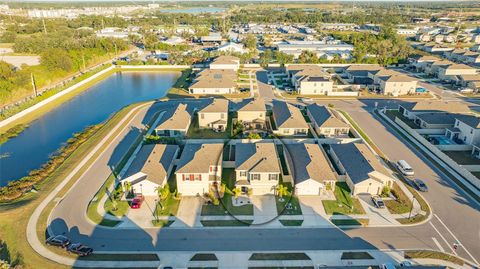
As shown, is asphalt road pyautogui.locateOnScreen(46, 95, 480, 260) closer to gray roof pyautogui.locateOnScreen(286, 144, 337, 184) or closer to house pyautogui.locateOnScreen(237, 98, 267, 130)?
gray roof pyautogui.locateOnScreen(286, 144, 337, 184)

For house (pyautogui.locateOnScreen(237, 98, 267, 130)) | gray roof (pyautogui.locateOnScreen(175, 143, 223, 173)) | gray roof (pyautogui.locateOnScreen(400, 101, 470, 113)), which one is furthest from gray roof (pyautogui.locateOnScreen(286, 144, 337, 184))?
gray roof (pyautogui.locateOnScreen(400, 101, 470, 113))

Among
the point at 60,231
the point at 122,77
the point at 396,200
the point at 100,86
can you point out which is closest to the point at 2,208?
the point at 60,231

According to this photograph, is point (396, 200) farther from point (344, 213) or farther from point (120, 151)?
point (120, 151)

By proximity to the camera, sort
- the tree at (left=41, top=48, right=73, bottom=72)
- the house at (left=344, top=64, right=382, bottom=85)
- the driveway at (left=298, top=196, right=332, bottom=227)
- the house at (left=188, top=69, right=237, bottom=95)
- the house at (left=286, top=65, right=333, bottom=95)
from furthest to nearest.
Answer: the tree at (left=41, top=48, right=73, bottom=72) < the house at (left=344, top=64, right=382, bottom=85) < the house at (left=188, top=69, right=237, bottom=95) < the house at (left=286, top=65, right=333, bottom=95) < the driveway at (left=298, top=196, right=332, bottom=227)

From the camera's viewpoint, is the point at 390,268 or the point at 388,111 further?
the point at 388,111

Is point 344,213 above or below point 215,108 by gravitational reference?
below
